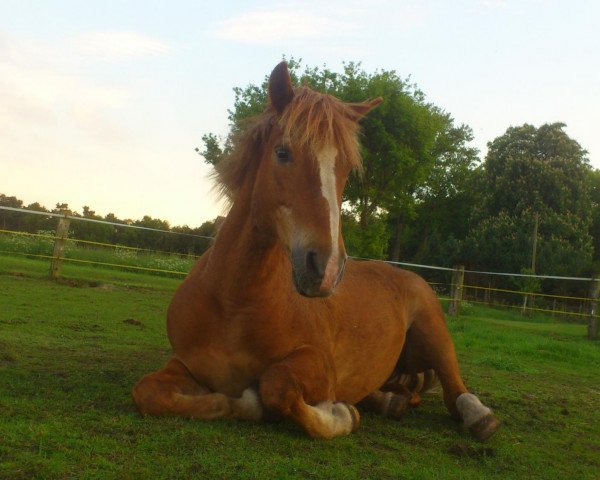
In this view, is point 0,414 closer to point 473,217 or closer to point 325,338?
point 325,338

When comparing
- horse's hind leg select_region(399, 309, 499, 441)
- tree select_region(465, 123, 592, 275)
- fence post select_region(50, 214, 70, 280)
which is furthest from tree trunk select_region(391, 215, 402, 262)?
horse's hind leg select_region(399, 309, 499, 441)

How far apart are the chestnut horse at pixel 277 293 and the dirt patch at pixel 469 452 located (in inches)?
15.3

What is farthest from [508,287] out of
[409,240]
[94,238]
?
[94,238]

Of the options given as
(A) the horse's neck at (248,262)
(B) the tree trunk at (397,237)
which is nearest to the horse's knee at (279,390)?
(A) the horse's neck at (248,262)

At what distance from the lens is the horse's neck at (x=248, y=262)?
10.4 ft

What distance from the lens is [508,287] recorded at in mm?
35062

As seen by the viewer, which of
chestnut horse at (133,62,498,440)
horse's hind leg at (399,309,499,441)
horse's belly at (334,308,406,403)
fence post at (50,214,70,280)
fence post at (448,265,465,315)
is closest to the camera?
chestnut horse at (133,62,498,440)

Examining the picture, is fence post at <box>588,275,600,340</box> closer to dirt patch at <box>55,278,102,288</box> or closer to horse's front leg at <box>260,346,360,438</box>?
dirt patch at <box>55,278,102,288</box>

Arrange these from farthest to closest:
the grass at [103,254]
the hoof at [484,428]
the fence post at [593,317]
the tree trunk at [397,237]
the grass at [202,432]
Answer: the tree trunk at [397,237], the grass at [103,254], the fence post at [593,317], the hoof at [484,428], the grass at [202,432]

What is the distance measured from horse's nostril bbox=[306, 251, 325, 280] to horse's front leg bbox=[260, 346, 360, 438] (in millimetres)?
685

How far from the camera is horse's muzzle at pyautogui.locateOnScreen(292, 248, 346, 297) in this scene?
8.22ft

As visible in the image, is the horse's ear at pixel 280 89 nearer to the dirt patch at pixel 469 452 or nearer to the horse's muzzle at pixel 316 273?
the horse's muzzle at pixel 316 273

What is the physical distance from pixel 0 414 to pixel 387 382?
2.85 metres

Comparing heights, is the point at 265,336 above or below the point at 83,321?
above
